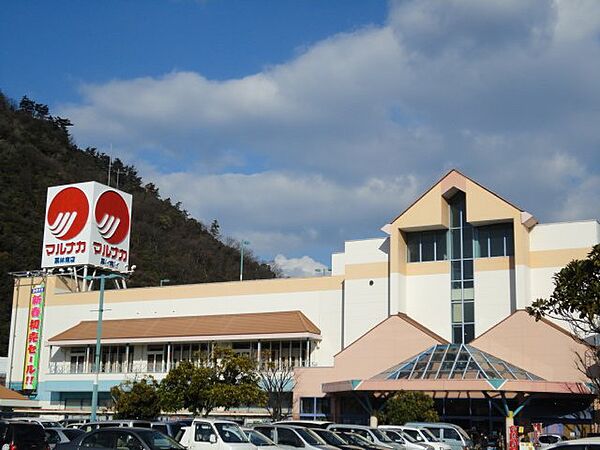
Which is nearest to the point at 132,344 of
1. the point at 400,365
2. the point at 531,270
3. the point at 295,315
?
the point at 295,315

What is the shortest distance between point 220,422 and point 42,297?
42.4 m

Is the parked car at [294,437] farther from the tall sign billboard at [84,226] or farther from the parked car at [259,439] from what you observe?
the tall sign billboard at [84,226]

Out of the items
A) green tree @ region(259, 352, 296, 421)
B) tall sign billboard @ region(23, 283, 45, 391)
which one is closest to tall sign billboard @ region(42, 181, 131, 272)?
tall sign billboard @ region(23, 283, 45, 391)

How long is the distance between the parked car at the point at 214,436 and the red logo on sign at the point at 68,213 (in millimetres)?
39081

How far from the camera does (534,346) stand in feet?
145

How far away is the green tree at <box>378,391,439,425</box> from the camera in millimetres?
41156

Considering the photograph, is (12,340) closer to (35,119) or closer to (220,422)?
(220,422)

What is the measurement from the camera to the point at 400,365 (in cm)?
4569

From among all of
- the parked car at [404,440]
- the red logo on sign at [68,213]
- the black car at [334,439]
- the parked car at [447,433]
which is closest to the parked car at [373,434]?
the parked car at [404,440]

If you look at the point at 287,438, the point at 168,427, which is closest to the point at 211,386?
the point at 168,427

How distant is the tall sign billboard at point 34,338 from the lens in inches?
2424

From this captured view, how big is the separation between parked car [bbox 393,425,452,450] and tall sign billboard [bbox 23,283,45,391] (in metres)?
37.0

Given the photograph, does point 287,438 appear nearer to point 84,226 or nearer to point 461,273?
point 461,273

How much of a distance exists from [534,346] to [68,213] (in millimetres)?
34366
